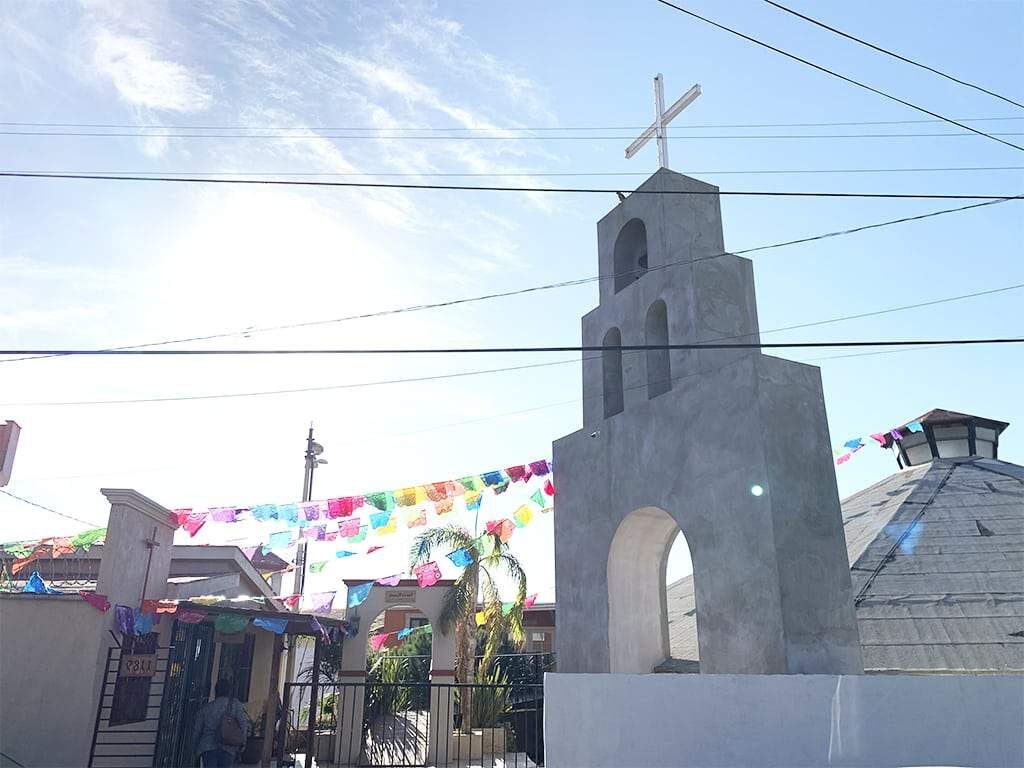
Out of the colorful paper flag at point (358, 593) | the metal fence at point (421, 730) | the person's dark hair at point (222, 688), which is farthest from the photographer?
the colorful paper flag at point (358, 593)

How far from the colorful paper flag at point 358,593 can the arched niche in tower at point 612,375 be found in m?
9.67

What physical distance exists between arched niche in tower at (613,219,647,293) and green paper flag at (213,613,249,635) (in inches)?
344

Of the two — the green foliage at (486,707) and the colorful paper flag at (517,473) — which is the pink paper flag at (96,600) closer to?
the colorful paper flag at (517,473)

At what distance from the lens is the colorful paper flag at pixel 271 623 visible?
45.9 feet

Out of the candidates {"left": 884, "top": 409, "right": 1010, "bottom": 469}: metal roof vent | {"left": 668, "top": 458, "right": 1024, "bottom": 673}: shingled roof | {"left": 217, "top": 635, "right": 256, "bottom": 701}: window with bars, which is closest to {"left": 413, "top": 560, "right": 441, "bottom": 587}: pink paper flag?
{"left": 217, "top": 635, "right": 256, "bottom": 701}: window with bars

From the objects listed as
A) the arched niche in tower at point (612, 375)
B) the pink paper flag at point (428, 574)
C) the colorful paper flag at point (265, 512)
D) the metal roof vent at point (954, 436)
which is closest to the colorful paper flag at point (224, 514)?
the colorful paper flag at point (265, 512)

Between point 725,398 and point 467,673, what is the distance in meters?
13.5

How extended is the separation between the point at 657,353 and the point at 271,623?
8903 mm

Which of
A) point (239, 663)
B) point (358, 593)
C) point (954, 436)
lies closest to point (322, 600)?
point (358, 593)

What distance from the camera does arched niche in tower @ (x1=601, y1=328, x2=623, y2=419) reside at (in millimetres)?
11359

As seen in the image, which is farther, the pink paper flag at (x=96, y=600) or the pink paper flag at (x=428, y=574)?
the pink paper flag at (x=428, y=574)

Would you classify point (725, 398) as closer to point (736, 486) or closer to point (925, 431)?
point (736, 486)

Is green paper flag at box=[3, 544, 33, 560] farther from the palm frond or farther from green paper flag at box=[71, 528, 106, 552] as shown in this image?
the palm frond

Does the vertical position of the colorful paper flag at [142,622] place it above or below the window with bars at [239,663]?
above
